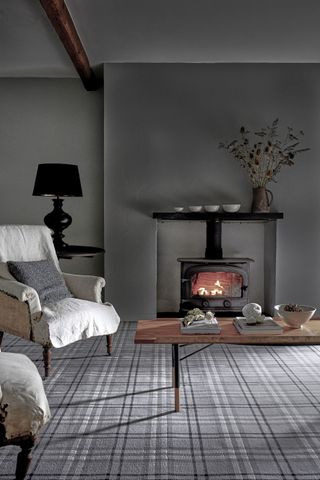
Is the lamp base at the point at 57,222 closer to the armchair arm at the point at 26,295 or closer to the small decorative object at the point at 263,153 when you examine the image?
the armchair arm at the point at 26,295

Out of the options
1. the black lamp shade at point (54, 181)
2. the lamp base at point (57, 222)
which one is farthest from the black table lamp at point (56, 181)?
the lamp base at point (57, 222)

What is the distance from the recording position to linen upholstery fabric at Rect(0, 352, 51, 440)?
1.63 metres

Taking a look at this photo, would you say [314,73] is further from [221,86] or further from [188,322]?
[188,322]

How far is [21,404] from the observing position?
1.66m

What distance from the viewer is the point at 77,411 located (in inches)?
100

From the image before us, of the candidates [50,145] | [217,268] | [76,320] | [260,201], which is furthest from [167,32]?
[76,320]

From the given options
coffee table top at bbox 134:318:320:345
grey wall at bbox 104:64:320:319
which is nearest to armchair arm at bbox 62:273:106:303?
coffee table top at bbox 134:318:320:345

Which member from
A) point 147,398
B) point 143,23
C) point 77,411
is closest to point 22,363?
point 77,411

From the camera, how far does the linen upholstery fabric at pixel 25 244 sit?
3596mm

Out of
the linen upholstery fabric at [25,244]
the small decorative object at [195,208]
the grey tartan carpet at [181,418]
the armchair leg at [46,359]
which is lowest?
the grey tartan carpet at [181,418]

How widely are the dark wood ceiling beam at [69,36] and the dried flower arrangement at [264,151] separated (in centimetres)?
145

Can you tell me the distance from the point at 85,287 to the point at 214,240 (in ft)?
5.04

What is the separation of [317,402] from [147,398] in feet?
2.99

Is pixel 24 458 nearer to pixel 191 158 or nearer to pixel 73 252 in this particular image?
pixel 73 252
